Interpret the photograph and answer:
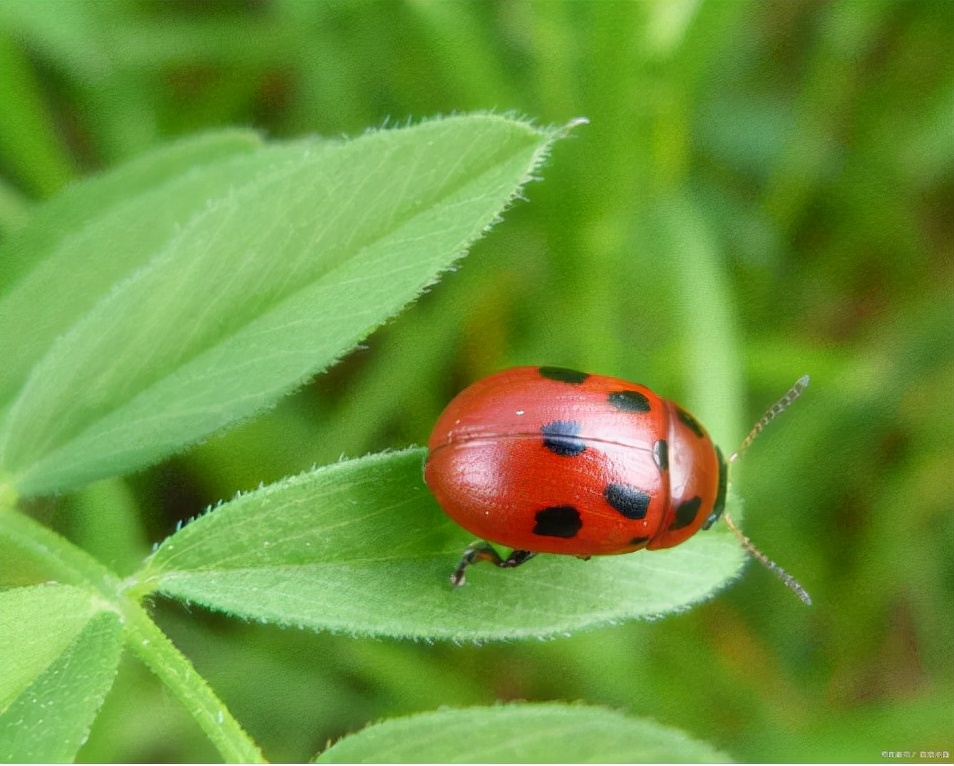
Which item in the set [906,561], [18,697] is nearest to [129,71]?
[18,697]

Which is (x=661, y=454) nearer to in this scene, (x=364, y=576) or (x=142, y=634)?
(x=364, y=576)

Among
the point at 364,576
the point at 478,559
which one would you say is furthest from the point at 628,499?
the point at 364,576

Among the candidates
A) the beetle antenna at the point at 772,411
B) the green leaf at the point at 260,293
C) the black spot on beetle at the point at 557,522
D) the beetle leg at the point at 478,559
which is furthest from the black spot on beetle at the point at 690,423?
the green leaf at the point at 260,293

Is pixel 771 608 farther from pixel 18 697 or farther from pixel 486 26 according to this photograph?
pixel 18 697

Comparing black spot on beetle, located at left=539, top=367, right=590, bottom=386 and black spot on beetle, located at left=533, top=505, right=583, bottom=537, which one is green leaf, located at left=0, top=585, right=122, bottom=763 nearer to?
black spot on beetle, located at left=533, top=505, right=583, bottom=537

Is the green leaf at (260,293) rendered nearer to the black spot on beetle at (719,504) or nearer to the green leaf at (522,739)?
the green leaf at (522,739)
